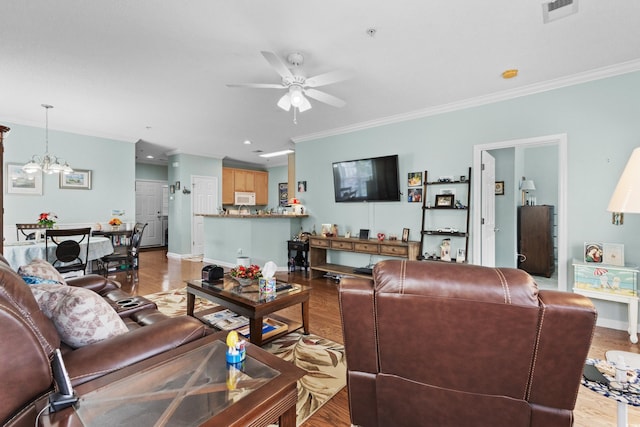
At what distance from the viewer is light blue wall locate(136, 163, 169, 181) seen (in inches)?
339

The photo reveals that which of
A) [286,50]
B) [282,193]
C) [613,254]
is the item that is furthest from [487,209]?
[282,193]

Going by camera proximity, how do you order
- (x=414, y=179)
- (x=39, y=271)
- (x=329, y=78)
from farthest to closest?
(x=414, y=179) → (x=329, y=78) → (x=39, y=271)

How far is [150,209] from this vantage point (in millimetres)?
8828

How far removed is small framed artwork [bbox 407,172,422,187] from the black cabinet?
2.76 metres

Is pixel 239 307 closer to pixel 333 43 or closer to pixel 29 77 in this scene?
pixel 333 43

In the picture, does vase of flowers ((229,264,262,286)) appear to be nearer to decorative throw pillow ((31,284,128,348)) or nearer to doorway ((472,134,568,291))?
decorative throw pillow ((31,284,128,348))

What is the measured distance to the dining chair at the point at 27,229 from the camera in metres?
4.41

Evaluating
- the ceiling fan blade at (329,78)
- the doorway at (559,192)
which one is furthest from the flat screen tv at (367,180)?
the ceiling fan blade at (329,78)

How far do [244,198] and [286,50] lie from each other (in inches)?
258

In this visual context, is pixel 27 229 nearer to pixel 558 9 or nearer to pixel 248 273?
pixel 248 273

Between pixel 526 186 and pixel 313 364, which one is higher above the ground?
pixel 526 186

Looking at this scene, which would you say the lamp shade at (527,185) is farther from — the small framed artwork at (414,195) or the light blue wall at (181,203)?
the light blue wall at (181,203)

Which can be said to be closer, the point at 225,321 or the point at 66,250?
the point at 225,321

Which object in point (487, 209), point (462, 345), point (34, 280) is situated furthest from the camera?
point (487, 209)
